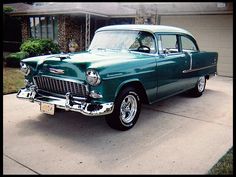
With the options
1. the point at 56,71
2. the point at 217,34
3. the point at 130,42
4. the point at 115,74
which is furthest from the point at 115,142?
the point at 217,34

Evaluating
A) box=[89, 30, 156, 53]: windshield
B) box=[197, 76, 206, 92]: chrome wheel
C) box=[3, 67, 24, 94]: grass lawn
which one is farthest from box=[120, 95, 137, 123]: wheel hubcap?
box=[3, 67, 24, 94]: grass lawn

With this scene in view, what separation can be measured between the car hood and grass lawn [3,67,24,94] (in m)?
2.69

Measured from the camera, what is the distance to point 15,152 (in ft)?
12.6

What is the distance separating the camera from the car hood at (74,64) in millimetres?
4203

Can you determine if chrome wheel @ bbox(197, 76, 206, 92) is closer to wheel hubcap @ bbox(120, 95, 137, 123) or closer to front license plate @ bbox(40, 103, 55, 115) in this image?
wheel hubcap @ bbox(120, 95, 137, 123)

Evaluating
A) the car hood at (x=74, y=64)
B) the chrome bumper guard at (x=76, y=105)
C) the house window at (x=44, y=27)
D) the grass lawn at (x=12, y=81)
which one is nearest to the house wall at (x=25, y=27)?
the house window at (x=44, y=27)

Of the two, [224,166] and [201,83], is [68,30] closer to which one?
[201,83]

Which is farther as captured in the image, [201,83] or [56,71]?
→ [201,83]

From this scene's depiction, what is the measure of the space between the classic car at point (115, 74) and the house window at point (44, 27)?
10607mm

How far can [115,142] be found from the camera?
422 centimetres

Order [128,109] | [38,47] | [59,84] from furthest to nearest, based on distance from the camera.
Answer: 1. [38,47]
2. [128,109]
3. [59,84]

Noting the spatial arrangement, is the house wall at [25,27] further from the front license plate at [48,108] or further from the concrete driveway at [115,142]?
the front license plate at [48,108]

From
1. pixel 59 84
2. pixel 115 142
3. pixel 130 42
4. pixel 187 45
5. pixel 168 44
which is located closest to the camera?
pixel 115 142

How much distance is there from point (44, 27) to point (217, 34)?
9717 mm
